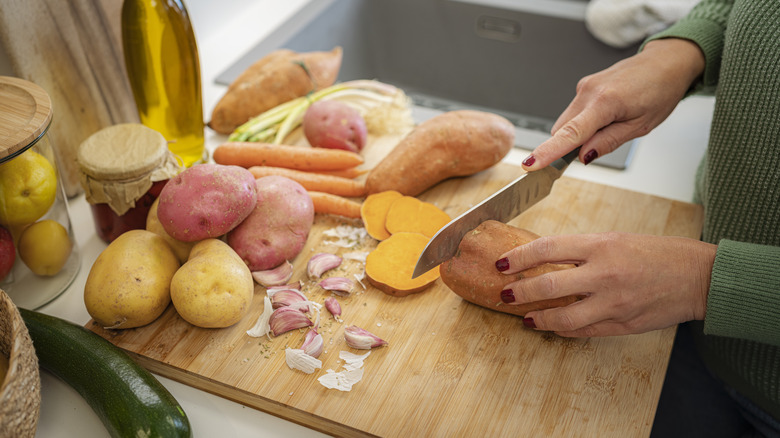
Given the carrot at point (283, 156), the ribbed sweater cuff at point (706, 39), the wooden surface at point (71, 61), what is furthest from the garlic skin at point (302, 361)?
the ribbed sweater cuff at point (706, 39)

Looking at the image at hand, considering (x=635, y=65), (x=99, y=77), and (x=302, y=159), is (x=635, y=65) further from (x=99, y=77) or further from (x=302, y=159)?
(x=99, y=77)

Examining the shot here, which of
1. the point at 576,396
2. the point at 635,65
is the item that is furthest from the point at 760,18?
the point at 576,396

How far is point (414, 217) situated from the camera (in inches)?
45.1

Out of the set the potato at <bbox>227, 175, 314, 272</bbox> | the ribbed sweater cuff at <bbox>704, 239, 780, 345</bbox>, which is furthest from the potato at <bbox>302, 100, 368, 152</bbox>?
the ribbed sweater cuff at <bbox>704, 239, 780, 345</bbox>

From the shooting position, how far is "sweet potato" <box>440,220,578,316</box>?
922 millimetres

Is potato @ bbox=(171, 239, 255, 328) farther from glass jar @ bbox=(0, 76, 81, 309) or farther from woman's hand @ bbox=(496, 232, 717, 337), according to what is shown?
woman's hand @ bbox=(496, 232, 717, 337)

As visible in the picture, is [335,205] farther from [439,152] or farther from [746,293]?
[746,293]

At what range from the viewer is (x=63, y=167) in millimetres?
1181

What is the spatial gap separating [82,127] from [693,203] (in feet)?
4.11

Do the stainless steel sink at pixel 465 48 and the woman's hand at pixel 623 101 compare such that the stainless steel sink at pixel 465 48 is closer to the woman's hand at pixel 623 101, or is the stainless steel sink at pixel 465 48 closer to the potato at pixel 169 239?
the woman's hand at pixel 623 101

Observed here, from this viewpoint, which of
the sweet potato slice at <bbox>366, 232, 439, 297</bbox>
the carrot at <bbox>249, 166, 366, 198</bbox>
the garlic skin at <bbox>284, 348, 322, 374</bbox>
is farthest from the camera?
the carrot at <bbox>249, 166, 366, 198</bbox>

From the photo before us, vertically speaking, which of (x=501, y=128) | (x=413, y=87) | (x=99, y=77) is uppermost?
(x=99, y=77)

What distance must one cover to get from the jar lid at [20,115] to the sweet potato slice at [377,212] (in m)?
0.56

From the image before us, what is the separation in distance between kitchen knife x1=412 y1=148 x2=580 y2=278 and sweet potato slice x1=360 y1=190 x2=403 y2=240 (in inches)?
8.3
